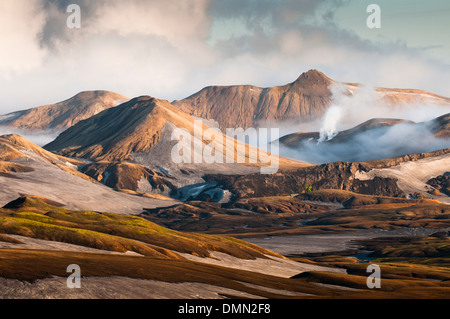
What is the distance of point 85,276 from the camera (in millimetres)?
56250

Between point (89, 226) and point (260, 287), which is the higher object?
point (89, 226)

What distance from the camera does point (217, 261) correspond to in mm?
117000

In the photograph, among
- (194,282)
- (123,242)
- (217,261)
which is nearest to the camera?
(194,282)

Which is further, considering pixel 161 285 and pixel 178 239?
pixel 178 239

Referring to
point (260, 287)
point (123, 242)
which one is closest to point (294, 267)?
point (123, 242)
